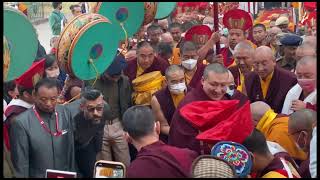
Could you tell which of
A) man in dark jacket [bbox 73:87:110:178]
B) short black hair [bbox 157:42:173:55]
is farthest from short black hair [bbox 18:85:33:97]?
short black hair [bbox 157:42:173:55]

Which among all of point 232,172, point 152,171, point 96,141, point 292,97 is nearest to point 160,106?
point 96,141

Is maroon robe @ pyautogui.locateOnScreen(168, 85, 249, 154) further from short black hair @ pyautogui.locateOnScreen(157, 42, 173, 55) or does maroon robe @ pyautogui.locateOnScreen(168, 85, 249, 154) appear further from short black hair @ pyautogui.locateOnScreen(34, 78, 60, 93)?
short black hair @ pyautogui.locateOnScreen(157, 42, 173, 55)

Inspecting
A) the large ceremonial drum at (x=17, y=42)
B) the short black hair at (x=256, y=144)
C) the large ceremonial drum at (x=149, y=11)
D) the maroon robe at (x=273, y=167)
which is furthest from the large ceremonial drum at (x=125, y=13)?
the maroon robe at (x=273, y=167)

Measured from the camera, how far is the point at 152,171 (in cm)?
316

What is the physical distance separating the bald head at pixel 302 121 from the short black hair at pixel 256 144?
46cm

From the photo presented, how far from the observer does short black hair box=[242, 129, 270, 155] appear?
333cm

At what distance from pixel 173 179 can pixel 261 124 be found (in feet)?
4.51

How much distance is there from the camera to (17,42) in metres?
4.01

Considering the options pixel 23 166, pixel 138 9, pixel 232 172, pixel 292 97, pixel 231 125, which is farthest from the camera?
pixel 138 9

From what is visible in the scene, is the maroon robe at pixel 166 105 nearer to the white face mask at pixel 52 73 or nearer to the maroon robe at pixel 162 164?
the white face mask at pixel 52 73

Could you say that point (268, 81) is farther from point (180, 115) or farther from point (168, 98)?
point (180, 115)

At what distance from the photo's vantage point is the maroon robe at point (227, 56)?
641cm

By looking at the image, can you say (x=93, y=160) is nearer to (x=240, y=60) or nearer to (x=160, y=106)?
(x=160, y=106)

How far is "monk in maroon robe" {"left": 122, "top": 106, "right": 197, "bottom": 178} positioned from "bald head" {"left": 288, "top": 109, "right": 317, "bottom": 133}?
0.81 metres
